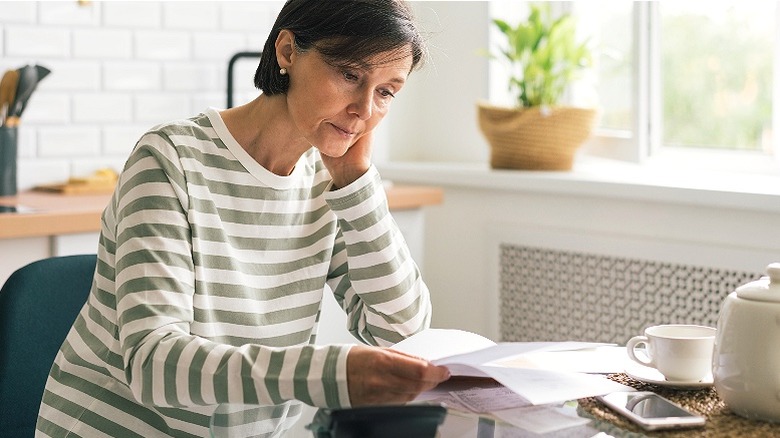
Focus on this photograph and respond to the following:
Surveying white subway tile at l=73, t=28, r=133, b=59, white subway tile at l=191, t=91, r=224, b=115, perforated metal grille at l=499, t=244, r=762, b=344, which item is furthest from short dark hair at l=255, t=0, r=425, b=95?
white subway tile at l=191, t=91, r=224, b=115

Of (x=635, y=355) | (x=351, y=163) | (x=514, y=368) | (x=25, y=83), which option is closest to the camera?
(x=514, y=368)

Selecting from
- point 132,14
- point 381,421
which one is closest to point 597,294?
point 132,14

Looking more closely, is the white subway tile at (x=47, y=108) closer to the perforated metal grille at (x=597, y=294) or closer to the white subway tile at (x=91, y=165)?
the white subway tile at (x=91, y=165)

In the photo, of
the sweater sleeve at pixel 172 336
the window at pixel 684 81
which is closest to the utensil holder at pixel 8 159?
the sweater sleeve at pixel 172 336

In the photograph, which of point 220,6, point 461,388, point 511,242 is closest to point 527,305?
point 511,242

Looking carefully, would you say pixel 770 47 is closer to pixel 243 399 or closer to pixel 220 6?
pixel 220 6

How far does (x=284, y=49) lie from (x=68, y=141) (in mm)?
1546

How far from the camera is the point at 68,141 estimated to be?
2.90 meters

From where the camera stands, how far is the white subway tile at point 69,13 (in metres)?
2.81

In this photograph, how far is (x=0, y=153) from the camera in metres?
2.61

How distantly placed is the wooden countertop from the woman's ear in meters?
0.94

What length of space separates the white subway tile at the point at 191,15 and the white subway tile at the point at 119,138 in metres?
0.32

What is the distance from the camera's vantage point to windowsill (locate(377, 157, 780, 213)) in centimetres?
244

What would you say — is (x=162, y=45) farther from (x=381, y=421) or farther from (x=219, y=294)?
(x=381, y=421)
